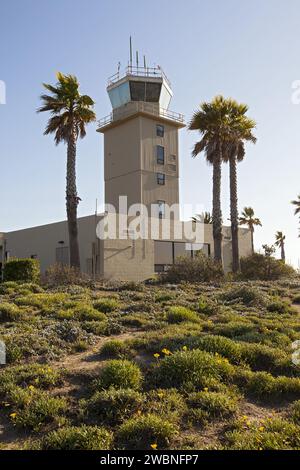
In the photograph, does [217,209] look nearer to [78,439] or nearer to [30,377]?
[30,377]

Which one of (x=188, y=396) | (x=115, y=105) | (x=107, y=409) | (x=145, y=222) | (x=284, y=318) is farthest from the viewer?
(x=115, y=105)

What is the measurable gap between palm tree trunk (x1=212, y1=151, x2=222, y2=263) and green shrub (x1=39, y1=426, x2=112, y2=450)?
23744 millimetres

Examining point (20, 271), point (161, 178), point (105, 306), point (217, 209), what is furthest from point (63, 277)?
point (161, 178)

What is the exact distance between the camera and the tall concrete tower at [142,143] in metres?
37.9

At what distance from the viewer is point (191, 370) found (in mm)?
7207

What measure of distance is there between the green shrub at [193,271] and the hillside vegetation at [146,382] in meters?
10.9

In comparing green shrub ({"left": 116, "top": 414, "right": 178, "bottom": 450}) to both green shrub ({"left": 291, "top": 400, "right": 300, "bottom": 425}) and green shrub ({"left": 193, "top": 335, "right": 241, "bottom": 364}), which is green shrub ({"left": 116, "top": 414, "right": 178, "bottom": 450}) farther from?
green shrub ({"left": 193, "top": 335, "right": 241, "bottom": 364})

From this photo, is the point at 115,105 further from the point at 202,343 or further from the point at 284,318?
the point at 202,343

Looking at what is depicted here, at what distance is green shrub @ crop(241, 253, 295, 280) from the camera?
27.0m

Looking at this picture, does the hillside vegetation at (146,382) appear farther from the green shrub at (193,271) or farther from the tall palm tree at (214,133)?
the tall palm tree at (214,133)

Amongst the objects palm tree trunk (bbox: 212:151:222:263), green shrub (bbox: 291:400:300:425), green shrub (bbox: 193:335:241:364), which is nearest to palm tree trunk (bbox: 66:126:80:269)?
palm tree trunk (bbox: 212:151:222:263)

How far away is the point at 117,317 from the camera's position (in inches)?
475

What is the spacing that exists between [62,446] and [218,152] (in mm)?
27471

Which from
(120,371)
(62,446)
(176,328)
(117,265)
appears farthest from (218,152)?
(62,446)
